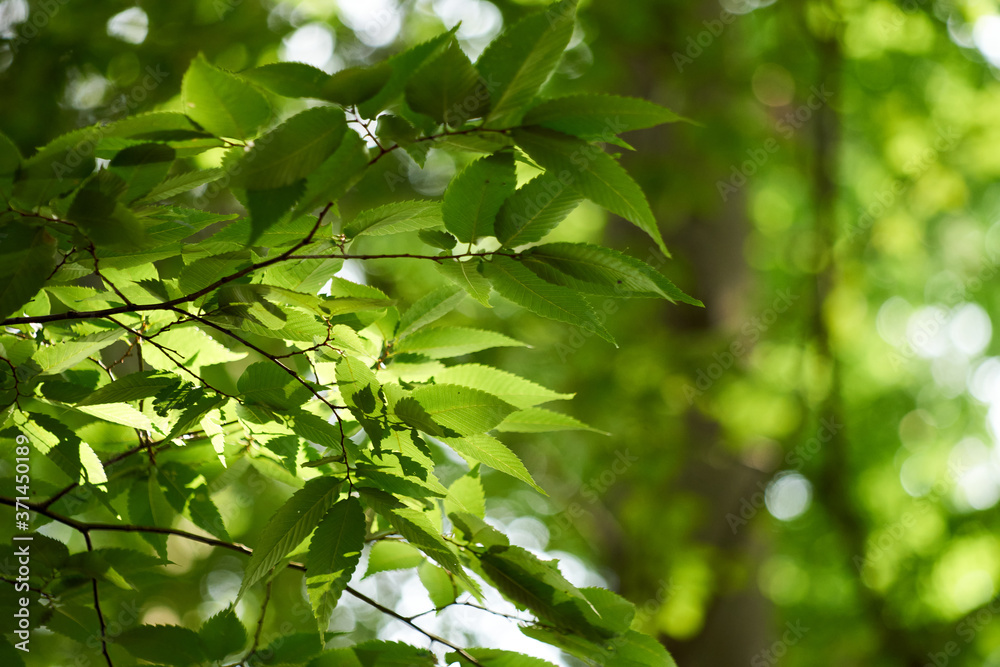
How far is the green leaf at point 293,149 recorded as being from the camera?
0.58 m

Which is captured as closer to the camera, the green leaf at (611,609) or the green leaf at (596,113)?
the green leaf at (596,113)

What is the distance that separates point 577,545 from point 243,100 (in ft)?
18.4

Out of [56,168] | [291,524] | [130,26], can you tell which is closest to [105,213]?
[56,168]

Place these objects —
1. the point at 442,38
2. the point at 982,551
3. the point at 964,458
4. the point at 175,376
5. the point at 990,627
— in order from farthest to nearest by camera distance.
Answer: the point at 964,458 → the point at 982,551 → the point at 990,627 → the point at 175,376 → the point at 442,38

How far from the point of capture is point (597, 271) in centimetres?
72

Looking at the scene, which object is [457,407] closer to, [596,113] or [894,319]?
[596,113]

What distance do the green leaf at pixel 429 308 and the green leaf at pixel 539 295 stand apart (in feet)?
0.71

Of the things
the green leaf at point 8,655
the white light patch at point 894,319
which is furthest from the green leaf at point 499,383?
the white light patch at point 894,319

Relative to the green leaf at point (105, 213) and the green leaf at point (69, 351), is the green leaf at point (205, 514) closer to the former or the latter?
the green leaf at point (69, 351)

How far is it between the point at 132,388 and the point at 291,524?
26 cm

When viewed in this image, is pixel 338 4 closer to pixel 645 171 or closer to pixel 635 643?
pixel 645 171

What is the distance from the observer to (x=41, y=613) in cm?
96

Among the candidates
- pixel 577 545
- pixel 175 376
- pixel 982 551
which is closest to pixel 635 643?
pixel 175 376

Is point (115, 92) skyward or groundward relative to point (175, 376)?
groundward
